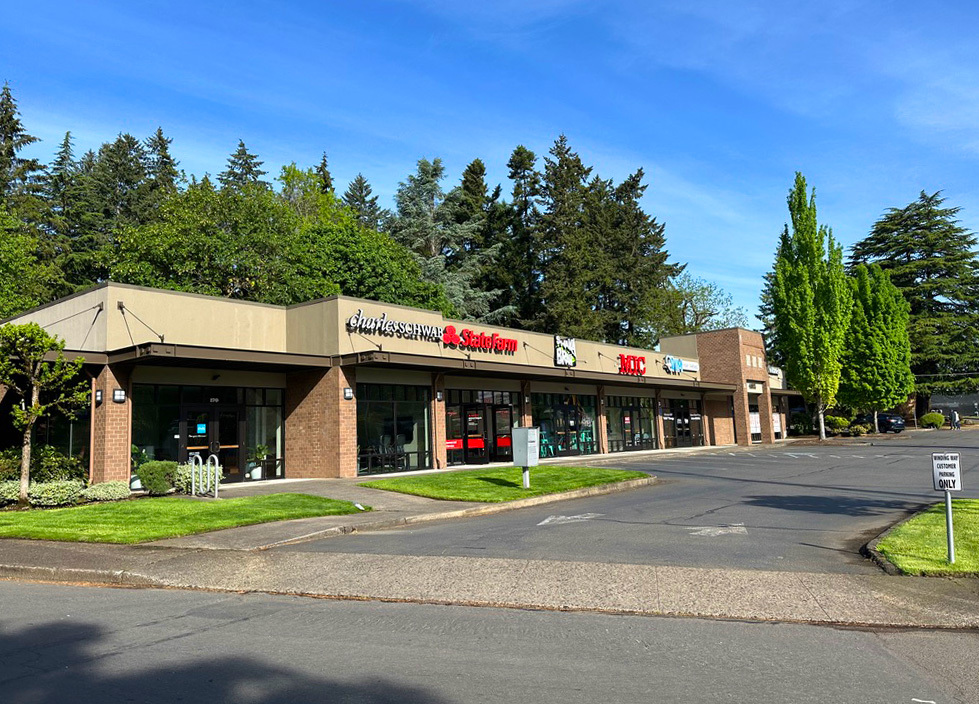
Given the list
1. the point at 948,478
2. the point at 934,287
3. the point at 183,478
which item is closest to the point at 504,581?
the point at 948,478

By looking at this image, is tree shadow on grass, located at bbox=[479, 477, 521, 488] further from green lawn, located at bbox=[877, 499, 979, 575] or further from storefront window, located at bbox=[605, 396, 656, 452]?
storefront window, located at bbox=[605, 396, 656, 452]

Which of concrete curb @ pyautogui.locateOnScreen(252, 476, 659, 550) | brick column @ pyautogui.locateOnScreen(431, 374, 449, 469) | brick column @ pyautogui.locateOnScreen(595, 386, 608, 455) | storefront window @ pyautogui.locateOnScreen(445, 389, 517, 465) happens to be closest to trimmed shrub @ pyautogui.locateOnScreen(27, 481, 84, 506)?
concrete curb @ pyautogui.locateOnScreen(252, 476, 659, 550)

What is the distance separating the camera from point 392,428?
2456 cm

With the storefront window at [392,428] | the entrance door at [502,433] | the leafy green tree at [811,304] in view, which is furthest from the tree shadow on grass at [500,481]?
the leafy green tree at [811,304]

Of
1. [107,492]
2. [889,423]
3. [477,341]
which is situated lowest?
[107,492]

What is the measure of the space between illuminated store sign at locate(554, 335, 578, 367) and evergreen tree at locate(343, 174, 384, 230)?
37267 millimetres

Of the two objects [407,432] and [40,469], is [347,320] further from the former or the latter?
[40,469]

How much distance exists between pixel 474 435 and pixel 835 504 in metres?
15.1

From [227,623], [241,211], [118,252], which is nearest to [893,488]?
[227,623]

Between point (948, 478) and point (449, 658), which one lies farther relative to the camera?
point (948, 478)

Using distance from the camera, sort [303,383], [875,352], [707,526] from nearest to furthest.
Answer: [707,526] → [303,383] → [875,352]

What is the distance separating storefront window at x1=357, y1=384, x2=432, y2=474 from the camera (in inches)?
928

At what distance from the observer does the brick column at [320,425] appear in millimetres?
22266

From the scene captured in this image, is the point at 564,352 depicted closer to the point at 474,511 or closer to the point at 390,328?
the point at 390,328
